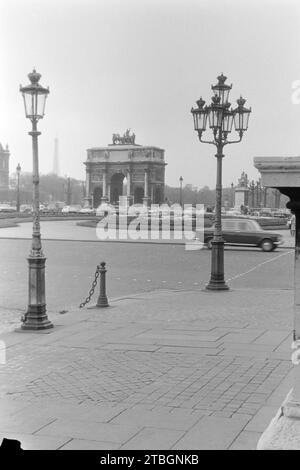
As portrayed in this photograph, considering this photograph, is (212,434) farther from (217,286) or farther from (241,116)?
(241,116)

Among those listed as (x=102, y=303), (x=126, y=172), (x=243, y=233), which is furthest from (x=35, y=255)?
(x=126, y=172)

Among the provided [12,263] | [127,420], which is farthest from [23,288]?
[127,420]

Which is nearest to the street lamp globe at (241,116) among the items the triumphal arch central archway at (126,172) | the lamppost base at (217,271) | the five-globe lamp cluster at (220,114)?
the five-globe lamp cluster at (220,114)

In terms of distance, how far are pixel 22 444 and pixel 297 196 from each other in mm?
2930

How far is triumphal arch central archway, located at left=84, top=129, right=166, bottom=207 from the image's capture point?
357ft

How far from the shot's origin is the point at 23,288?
16.8 m

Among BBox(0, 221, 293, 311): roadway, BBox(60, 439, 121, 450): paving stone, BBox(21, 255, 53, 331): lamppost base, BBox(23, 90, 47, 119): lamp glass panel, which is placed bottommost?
BBox(0, 221, 293, 311): roadway

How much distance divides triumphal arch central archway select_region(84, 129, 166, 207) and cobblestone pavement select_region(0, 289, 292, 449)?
316 ft

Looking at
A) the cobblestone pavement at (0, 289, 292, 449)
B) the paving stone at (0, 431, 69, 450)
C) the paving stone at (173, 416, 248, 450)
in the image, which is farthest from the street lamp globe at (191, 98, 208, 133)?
the paving stone at (0, 431, 69, 450)

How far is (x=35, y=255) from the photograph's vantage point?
11391 mm

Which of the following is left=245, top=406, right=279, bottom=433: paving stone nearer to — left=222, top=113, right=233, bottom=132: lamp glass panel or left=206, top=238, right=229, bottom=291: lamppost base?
left=206, top=238, right=229, bottom=291: lamppost base

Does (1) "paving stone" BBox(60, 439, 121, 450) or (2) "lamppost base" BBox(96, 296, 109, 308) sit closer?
(1) "paving stone" BBox(60, 439, 121, 450)
